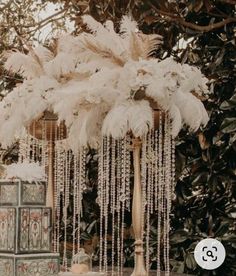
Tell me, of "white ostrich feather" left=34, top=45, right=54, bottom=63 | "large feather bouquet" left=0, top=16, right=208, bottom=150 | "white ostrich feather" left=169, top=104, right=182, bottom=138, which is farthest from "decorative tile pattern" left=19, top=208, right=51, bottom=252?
"white ostrich feather" left=34, top=45, right=54, bottom=63

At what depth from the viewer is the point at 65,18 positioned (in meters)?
8.10

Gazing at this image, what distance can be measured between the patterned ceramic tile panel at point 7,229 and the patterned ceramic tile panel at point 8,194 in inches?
2.0

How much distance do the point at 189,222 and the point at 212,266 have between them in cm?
86

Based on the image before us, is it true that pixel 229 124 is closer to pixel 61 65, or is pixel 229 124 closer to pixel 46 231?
pixel 61 65

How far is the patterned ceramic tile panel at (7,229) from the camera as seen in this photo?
15.3ft

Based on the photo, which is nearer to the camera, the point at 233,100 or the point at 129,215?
the point at 233,100

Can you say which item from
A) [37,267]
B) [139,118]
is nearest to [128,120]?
[139,118]

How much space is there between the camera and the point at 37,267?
466 cm

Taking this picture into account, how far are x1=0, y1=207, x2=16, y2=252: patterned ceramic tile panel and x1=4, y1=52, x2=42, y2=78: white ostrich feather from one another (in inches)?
43.5

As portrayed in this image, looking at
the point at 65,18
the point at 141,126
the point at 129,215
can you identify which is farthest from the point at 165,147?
the point at 65,18

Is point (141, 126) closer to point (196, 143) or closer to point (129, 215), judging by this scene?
point (196, 143)

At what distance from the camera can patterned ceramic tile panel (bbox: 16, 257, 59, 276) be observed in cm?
460

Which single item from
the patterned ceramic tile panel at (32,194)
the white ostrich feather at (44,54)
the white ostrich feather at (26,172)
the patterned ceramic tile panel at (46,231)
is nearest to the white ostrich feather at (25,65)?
the white ostrich feather at (44,54)

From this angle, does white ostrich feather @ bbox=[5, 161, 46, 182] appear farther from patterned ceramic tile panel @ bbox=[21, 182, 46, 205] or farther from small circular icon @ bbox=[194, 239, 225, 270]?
small circular icon @ bbox=[194, 239, 225, 270]
